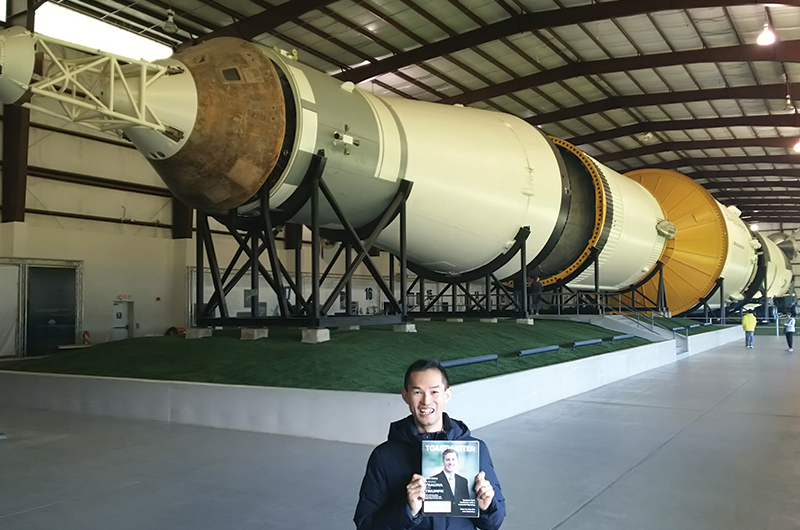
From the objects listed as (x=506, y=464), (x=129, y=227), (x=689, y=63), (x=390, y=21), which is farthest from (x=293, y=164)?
(x=689, y=63)

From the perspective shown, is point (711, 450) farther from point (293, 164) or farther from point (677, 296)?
point (677, 296)

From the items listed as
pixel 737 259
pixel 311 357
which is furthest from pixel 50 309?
pixel 737 259

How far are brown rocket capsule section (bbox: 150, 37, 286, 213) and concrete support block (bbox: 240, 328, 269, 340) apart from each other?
1688mm

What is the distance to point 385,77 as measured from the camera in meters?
18.7

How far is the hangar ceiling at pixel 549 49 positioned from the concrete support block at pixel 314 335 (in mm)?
9612

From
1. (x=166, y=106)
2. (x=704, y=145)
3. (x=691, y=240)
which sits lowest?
(x=691, y=240)

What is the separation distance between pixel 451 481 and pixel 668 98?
21266 mm

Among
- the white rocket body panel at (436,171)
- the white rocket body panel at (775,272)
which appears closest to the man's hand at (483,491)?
the white rocket body panel at (436,171)

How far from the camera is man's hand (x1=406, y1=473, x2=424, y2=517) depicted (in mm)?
1562

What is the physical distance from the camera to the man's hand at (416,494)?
1562 millimetres

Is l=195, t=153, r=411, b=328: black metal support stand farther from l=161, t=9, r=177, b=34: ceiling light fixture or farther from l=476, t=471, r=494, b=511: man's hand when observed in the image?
l=161, t=9, r=177, b=34: ceiling light fixture

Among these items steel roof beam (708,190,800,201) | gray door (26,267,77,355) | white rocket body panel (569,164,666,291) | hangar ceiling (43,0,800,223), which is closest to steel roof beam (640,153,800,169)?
hangar ceiling (43,0,800,223)

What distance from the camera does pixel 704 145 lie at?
25797mm

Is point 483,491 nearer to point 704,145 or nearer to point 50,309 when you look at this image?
point 50,309
